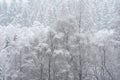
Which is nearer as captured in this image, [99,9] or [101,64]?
[101,64]

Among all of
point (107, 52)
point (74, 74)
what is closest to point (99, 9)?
point (107, 52)

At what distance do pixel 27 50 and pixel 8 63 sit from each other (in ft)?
11.4

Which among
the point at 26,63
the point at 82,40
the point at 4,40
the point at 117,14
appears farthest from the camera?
the point at 4,40

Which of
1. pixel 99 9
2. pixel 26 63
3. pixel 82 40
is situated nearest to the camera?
pixel 82 40

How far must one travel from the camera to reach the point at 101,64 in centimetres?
2416

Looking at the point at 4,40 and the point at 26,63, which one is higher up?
the point at 4,40

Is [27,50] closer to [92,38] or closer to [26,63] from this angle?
[26,63]

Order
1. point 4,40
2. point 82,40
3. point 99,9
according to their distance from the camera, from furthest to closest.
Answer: point 99,9, point 4,40, point 82,40

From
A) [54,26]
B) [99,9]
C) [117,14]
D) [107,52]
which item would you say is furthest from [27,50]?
[99,9]

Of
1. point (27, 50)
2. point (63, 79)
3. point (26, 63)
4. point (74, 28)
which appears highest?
point (74, 28)

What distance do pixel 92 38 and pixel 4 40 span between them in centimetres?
1473

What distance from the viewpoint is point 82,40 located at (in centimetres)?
2198

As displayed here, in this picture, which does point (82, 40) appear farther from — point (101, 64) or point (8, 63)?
point (8, 63)

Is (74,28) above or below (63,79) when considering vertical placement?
above
